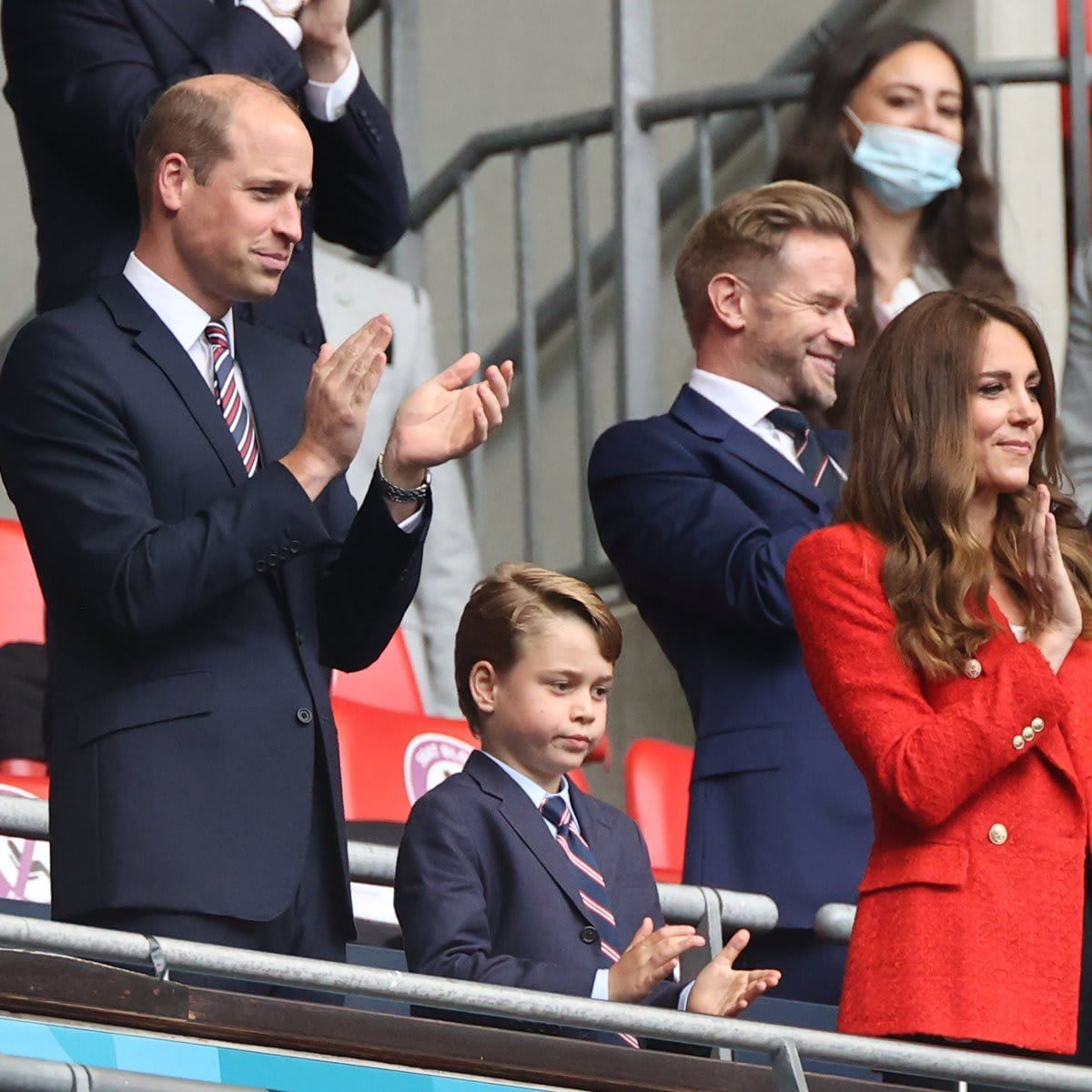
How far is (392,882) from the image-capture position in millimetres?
3525

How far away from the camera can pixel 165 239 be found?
3.38 m

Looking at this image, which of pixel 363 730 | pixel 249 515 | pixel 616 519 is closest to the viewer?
pixel 249 515

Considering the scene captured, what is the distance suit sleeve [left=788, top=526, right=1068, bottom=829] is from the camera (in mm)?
3152

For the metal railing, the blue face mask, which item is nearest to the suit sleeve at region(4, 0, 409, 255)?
the blue face mask

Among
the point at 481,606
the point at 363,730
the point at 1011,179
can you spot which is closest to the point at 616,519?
the point at 481,606

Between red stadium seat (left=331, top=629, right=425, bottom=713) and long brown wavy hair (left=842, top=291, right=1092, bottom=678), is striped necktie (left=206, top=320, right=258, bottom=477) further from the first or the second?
red stadium seat (left=331, top=629, right=425, bottom=713)

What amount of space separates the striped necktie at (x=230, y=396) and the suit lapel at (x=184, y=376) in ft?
0.10

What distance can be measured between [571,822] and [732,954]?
0.42m

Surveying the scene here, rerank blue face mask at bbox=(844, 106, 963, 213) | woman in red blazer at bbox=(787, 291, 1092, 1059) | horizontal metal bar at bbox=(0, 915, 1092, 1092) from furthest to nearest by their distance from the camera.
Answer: blue face mask at bbox=(844, 106, 963, 213), woman in red blazer at bbox=(787, 291, 1092, 1059), horizontal metal bar at bbox=(0, 915, 1092, 1092)

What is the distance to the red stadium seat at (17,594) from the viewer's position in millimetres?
5105

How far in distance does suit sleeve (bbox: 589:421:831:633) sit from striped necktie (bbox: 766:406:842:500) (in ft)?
0.30

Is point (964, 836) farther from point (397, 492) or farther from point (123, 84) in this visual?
point (123, 84)

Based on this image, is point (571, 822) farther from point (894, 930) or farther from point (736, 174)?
point (736, 174)

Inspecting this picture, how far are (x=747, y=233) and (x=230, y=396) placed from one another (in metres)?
1.25
